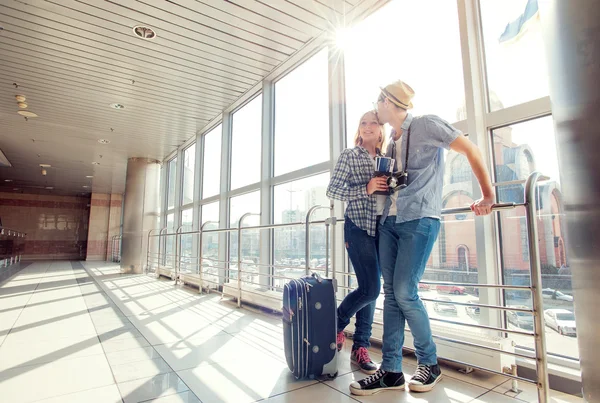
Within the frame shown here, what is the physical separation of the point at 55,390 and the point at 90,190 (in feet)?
41.9

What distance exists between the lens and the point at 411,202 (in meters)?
1.33

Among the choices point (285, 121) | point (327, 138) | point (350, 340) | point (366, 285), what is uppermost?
point (285, 121)

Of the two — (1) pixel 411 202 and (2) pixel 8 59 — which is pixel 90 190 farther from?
(1) pixel 411 202

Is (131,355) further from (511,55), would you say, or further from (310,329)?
(511,55)

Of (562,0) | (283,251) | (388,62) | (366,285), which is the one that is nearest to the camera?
(562,0)

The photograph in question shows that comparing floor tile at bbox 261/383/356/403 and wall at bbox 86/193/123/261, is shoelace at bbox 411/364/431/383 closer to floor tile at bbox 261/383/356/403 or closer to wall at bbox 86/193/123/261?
floor tile at bbox 261/383/356/403

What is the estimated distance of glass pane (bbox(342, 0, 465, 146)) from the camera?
218 cm

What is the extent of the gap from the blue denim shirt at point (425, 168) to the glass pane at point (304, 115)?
5.82 feet

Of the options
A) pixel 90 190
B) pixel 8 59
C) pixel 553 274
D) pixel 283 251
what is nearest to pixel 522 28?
pixel 553 274

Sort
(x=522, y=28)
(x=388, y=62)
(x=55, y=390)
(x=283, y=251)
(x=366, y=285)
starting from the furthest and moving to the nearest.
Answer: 1. (x=283, y=251)
2. (x=388, y=62)
3. (x=522, y=28)
4. (x=366, y=285)
5. (x=55, y=390)

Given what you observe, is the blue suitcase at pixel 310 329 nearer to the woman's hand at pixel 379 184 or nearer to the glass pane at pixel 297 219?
the woman's hand at pixel 379 184

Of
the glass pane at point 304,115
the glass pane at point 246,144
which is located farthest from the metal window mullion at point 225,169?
the glass pane at point 304,115

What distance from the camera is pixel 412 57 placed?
97.2 inches

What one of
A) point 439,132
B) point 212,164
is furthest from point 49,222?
point 439,132
